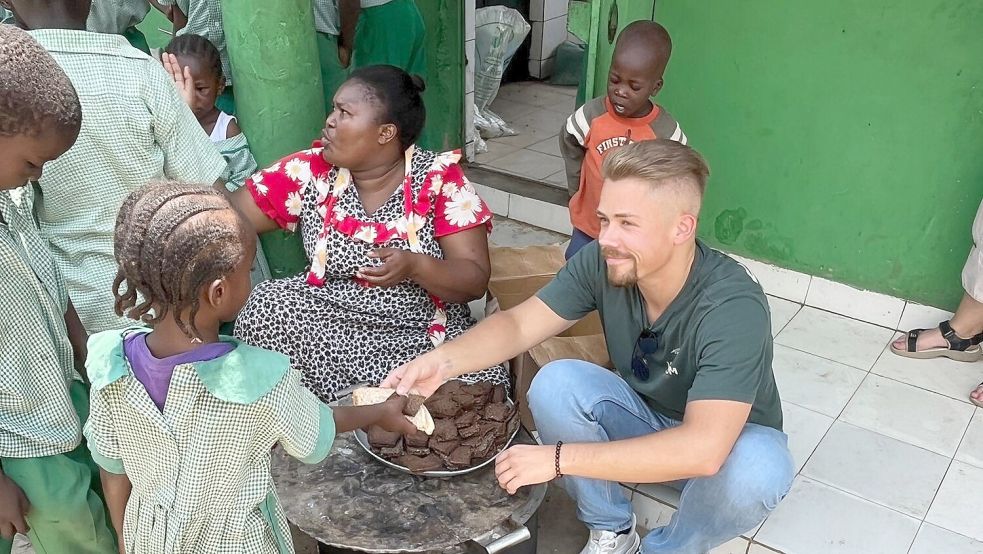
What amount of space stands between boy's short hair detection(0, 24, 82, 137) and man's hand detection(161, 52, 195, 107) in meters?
1.34

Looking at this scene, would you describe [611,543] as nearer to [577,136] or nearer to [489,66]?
[577,136]

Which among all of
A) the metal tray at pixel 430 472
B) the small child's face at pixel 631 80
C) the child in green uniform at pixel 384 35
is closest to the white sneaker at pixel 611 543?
the metal tray at pixel 430 472

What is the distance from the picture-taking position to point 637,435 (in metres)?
2.12

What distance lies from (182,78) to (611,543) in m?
2.24

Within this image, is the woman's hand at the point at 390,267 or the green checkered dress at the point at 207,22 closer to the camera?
the woman's hand at the point at 390,267

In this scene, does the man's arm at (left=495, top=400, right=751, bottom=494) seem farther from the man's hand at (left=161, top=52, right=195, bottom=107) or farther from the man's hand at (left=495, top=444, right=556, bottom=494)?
the man's hand at (left=161, top=52, right=195, bottom=107)

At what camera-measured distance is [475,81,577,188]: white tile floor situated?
4900 mm

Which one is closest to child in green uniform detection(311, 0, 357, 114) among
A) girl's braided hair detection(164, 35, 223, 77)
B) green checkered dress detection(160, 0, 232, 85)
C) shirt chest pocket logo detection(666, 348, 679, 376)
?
green checkered dress detection(160, 0, 232, 85)

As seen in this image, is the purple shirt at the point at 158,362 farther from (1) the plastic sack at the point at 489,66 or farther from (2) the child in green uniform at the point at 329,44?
(1) the plastic sack at the point at 489,66

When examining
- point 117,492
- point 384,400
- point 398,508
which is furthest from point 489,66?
point 117,492

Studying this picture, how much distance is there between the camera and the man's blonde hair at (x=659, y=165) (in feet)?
6.01

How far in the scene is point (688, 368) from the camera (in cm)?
196

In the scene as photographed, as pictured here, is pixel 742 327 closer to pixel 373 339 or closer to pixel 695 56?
pixel 373 339

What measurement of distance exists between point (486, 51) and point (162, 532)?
4.63 meters
